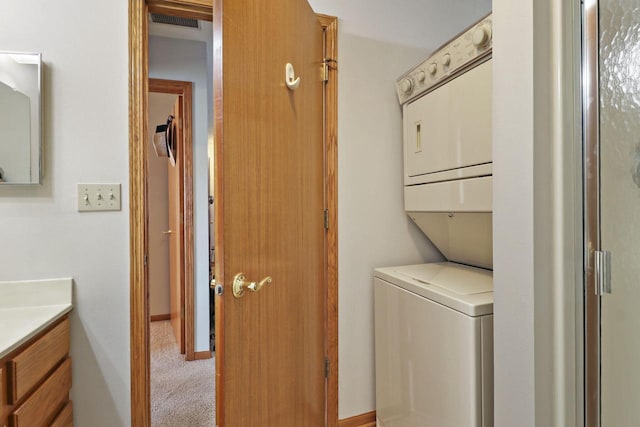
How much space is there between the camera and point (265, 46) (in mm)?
1133

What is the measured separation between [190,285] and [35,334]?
62.0 inches

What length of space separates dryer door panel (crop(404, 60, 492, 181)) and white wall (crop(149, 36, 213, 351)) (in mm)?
1646

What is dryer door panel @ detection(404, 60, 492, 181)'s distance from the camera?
1.24m

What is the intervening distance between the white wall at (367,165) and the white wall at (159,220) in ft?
8.65

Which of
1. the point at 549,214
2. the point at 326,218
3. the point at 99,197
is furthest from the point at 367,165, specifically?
the point at 99,197

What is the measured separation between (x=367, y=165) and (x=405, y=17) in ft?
2.79

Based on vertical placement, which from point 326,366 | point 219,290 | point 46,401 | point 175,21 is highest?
point 175,21

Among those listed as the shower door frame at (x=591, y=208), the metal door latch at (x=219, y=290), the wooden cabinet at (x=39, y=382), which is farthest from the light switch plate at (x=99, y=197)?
the shower door frame at (x=591, y=208)

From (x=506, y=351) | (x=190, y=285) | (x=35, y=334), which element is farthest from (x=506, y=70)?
(x=190, y=285)

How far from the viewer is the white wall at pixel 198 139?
261 centimetres

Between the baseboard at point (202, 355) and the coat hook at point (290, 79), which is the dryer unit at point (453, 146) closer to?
the coat hook at point (290, 79)

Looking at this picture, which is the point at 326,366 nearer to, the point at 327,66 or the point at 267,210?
the point at 267,210

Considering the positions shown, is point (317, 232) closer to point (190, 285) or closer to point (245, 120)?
point (245, 120)

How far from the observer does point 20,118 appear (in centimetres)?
125
